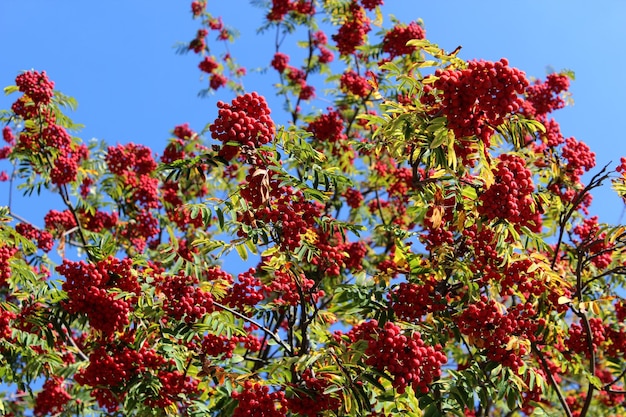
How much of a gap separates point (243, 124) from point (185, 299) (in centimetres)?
184

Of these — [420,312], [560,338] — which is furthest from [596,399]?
[420,312]

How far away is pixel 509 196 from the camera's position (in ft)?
16.0

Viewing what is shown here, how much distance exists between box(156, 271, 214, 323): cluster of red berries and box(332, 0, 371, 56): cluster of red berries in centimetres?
759

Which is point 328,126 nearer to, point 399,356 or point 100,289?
point 100,289

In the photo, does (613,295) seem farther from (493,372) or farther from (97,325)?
(97,325)

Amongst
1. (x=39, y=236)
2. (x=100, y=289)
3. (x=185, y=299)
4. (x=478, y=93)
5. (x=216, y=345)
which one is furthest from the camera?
(x=39, y=236)

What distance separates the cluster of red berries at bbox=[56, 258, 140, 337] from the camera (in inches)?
225

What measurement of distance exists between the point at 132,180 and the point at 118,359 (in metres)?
5.54

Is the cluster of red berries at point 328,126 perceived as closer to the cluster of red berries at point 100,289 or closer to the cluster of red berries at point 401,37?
the cluster of red berries at point 401,37

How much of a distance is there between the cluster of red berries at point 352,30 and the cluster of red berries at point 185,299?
7586 mm

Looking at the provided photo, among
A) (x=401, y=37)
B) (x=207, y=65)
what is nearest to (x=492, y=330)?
(x=401, y=37)

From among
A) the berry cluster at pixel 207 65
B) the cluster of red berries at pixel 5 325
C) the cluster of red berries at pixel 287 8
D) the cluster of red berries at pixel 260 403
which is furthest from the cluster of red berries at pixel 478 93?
the berry cluster at pixel 207 65

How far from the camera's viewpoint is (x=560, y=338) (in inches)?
254

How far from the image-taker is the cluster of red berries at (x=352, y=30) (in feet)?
39.1
